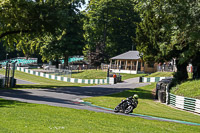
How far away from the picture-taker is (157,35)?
108 feet

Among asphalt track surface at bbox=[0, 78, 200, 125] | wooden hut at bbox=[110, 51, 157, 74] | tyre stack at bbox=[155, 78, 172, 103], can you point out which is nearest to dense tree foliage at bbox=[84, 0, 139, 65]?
wooden hut at bbox=[110, 51, 157, 74]

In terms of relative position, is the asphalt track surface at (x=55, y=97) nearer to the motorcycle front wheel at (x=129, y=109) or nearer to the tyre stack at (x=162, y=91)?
the motorcycle front wheel at (x=129, y=109)

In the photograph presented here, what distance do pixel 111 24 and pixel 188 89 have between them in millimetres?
51619

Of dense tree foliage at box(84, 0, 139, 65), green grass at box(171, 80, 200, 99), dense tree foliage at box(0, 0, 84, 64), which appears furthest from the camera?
dense tree foliage at box(84, 0, 139, 65)

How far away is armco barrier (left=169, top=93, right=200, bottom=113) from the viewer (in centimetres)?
2145

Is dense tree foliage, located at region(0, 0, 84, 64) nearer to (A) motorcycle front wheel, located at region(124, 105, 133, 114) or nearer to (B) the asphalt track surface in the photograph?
(B) the asphalt track surface

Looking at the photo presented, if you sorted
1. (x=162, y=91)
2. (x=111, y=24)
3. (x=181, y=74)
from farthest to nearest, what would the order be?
1. (x=111, y=24)
2. (x=181, y=74)
3. (x=162, y=91)

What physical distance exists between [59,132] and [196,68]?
83.8 feet

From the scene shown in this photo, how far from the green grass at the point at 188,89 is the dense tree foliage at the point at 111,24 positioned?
142 ft

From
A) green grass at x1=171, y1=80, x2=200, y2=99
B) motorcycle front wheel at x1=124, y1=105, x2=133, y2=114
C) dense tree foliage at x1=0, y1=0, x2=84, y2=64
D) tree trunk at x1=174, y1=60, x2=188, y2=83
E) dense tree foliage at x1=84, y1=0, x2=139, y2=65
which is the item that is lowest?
motorcycle front wheel at x1=124, y1=105, x2=133, y2=114

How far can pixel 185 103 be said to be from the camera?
22656 millimetres

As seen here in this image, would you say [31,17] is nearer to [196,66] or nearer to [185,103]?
[185,103]

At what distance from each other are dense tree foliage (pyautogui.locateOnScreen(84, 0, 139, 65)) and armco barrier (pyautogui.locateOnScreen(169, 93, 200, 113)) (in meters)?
45.4

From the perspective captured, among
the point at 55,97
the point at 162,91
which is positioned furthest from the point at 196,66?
the point at 55,97
